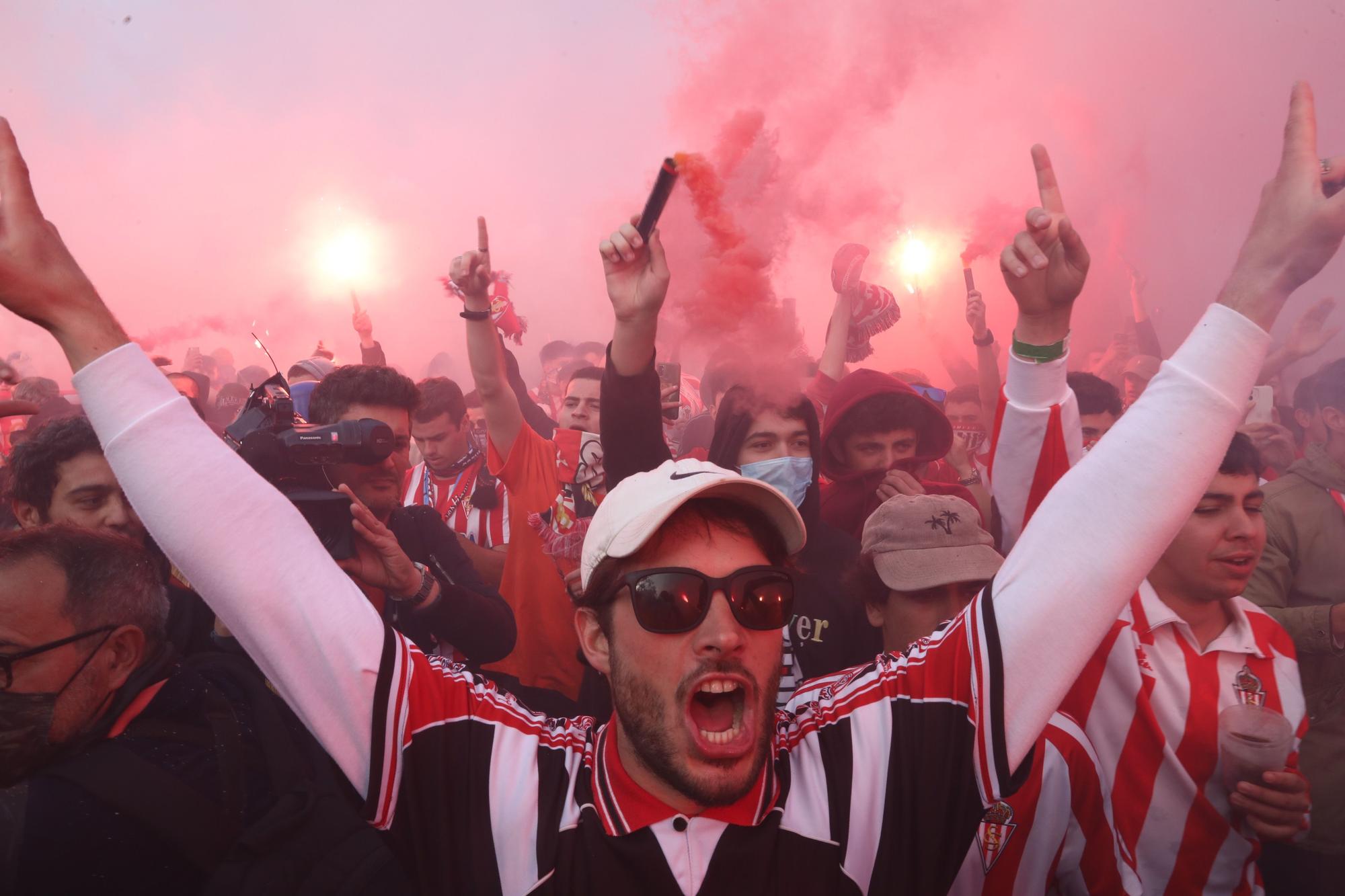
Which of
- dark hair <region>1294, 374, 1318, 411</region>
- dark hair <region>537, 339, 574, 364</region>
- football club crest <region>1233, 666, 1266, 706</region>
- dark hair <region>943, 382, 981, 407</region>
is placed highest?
dark hair <region>537, 339, 574, 364</region>

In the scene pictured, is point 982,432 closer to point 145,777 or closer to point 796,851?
point 796,851

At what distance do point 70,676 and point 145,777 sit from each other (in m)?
0.33

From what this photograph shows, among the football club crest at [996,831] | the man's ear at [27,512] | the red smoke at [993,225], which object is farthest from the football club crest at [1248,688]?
the man's ear at [27,512]

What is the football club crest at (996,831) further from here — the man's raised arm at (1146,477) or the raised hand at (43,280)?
the raised hand at (43,280)

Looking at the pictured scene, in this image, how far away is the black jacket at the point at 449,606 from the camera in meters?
2.56

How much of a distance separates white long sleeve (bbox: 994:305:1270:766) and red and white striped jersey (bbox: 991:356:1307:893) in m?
0.78

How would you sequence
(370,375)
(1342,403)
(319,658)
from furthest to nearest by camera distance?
1. (1342,403)
2. (370,375)
3. (319,658)

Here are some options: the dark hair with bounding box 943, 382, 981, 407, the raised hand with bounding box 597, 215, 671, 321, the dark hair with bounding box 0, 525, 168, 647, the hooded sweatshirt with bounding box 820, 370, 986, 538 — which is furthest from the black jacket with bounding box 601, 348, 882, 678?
the dark hair with bounding box 943, 382, 981, 407

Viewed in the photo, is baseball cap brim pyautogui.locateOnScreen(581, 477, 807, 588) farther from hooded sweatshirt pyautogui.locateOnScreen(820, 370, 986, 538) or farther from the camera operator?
hooded sweatshirt pyautogui.locateOnScreen(820, 370, 986, 538)

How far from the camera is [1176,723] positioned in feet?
7.38

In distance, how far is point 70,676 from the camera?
5.74 ft

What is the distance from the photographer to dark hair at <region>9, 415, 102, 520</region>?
107 inches

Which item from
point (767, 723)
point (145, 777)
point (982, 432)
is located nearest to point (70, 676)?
point (145, 777)

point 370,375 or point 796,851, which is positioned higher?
point 370,375
